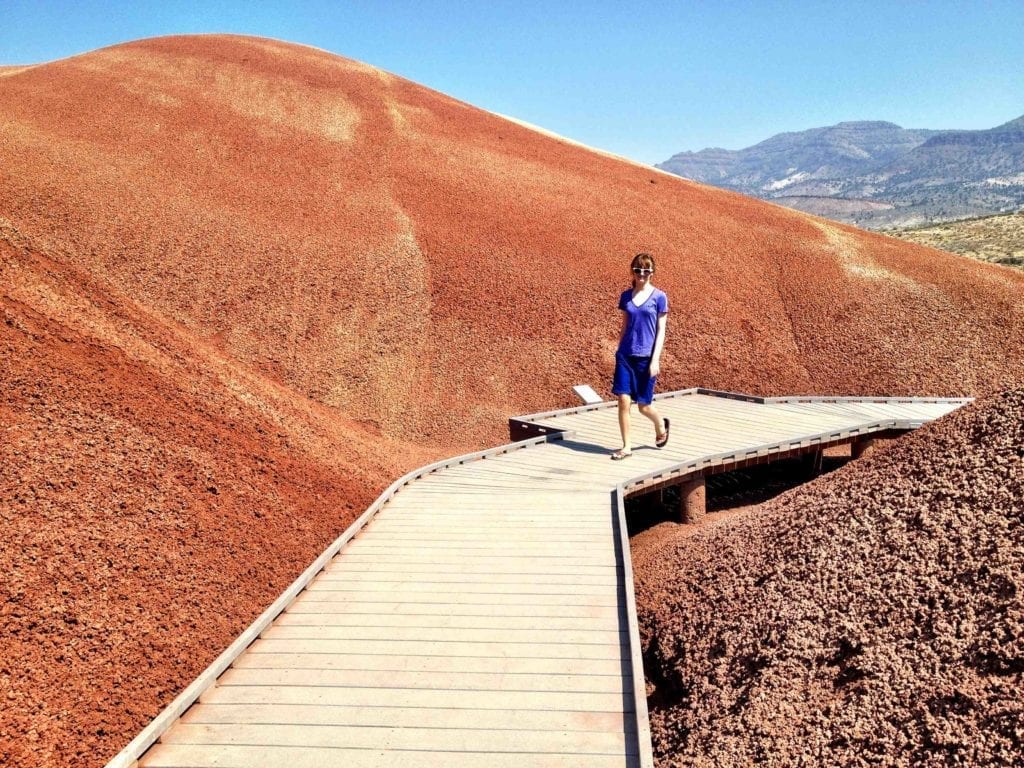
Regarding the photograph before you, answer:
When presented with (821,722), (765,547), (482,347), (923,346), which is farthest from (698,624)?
(923,346)

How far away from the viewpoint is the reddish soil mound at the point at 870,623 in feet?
11.4

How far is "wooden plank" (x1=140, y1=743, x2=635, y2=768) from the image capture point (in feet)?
11.0

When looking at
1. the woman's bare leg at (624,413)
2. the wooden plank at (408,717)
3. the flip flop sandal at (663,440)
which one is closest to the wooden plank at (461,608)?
the wooden plank at (408,717)

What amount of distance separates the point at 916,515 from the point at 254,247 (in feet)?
54.1

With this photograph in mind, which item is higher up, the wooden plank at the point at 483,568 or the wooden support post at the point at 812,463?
the wooden plank at the point at 483,568

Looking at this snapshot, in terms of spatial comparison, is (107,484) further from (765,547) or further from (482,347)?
(482,347)

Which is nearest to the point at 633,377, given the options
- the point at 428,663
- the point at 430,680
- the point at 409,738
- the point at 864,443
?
the point at 864,443

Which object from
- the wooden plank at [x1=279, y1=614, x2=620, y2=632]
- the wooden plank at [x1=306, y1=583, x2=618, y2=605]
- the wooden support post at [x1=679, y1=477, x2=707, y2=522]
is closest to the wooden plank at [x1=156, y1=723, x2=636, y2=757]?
the wooden plank at [x1=279, y1=614, x2=620, y2=632]

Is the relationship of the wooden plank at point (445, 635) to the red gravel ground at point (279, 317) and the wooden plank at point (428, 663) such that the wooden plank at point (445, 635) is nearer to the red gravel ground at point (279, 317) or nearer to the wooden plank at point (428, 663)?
the wooden plank at point (428, 663)

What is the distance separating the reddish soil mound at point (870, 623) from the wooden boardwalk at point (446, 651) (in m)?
0.80

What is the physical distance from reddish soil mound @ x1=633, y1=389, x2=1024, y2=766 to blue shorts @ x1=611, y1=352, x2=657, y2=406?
8.31ft

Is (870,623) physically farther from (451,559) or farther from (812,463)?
(812,463)

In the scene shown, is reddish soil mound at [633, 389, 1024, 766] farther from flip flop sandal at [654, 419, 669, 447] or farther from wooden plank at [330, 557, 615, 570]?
flip flop sandal at [654, 419, 669, 447]

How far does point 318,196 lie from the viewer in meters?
19.3
